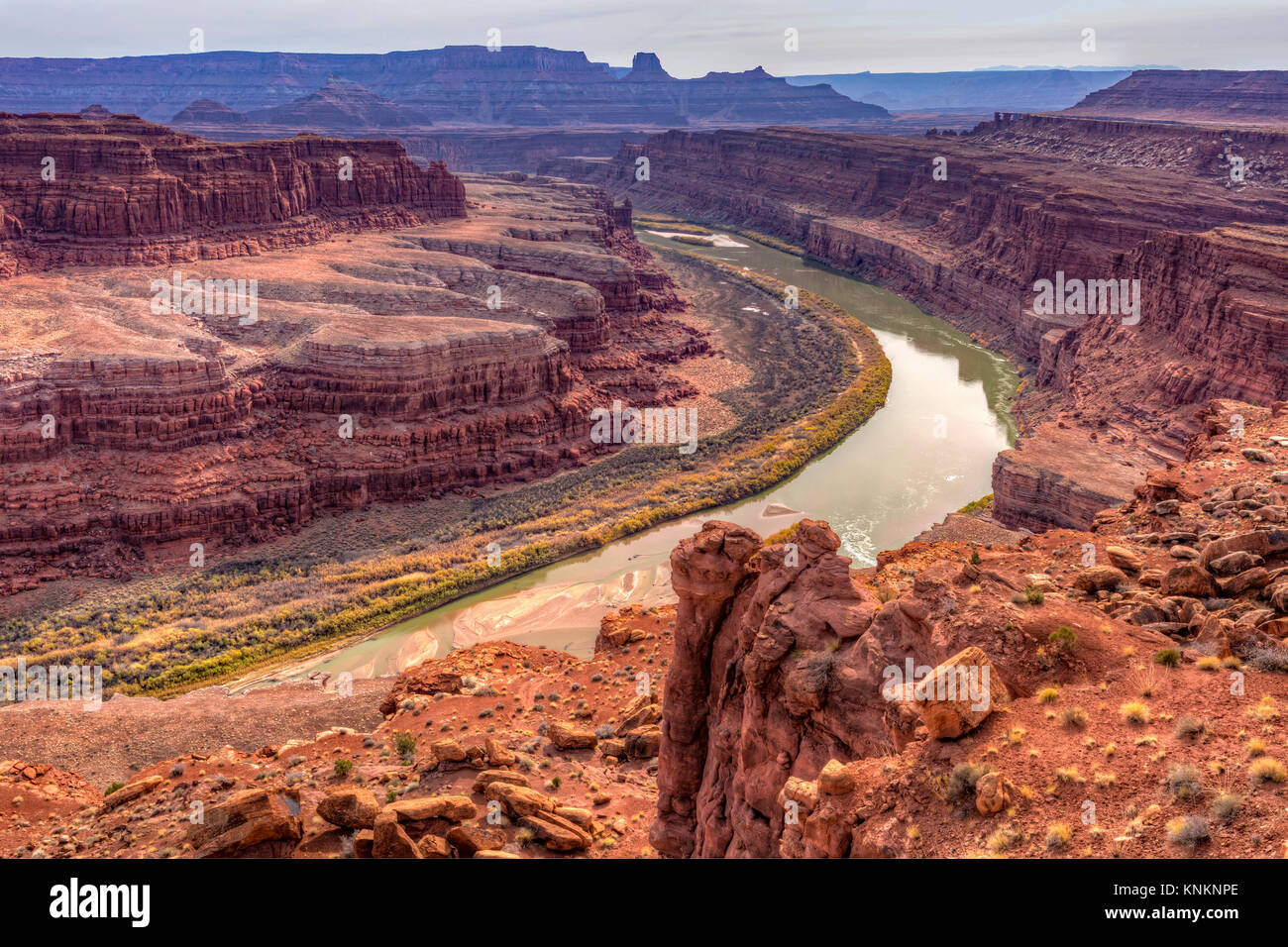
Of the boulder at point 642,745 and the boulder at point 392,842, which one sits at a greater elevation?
the boulder at point 392,842

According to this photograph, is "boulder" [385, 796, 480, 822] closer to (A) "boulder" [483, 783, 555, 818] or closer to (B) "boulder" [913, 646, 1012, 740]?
(A) "boulder" [483, 783, 555, 818]

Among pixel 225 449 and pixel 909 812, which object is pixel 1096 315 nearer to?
pixel 225 449

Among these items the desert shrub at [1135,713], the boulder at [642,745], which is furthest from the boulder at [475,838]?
the desert shrub at [1135,713]

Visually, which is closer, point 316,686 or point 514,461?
point 316,686

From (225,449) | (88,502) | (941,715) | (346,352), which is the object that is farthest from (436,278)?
(941,715)

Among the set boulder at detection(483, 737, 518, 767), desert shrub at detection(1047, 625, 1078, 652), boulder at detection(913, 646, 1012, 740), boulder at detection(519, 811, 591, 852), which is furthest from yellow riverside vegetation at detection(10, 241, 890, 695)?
desert shrub at detection(1047, 625, 1078, 652)

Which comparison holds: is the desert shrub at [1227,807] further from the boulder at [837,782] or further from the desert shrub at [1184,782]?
the boulder at [837,782]
